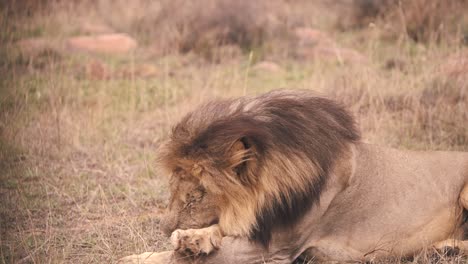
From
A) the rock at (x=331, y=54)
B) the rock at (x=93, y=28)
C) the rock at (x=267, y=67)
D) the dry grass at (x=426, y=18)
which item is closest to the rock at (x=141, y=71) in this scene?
the rock at (x=267, y=67)

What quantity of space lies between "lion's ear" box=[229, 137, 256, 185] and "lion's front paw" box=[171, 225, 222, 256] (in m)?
0.32

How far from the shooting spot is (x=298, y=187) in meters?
3.43

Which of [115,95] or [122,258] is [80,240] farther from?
[115,95]

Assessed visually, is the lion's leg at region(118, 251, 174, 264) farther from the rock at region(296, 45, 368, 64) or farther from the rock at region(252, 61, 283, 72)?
the rock at region(252, 61, 283, 72)

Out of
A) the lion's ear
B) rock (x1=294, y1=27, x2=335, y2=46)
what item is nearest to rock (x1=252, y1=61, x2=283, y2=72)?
rock (x1=294, y1=27, x2=335, y2=46)

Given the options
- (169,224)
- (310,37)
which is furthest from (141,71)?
(169,224)

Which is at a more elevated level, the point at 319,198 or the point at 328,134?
the point at 328,134

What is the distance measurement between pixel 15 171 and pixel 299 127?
319 centimetres

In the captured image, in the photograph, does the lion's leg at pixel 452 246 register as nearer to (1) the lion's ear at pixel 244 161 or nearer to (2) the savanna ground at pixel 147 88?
(2) the savanna ground at pixel 147 88

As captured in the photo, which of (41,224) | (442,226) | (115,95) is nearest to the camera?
(442,226)

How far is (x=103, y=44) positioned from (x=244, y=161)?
8.59m

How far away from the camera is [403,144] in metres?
6.30

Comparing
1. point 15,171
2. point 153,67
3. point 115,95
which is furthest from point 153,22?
point 15,171

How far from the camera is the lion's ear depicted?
132 inches
